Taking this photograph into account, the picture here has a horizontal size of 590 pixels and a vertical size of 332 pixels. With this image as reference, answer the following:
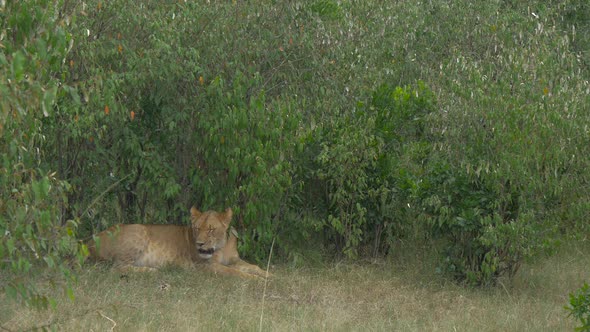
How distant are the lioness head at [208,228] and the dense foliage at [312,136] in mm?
241

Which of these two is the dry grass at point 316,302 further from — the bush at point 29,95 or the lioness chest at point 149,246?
the bush at point 29,95

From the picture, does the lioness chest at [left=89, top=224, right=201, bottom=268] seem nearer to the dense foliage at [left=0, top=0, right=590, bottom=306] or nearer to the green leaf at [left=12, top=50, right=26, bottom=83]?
the dense foliage at [left=0, top=0, right=590, bottom=306]

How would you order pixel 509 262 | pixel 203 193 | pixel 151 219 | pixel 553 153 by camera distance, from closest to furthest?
pixel 553 153
pixel 509 262
pixel 203 193
pixel 151 219

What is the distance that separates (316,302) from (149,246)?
6.42 ft

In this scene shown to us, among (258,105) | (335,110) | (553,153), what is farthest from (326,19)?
(553,153)

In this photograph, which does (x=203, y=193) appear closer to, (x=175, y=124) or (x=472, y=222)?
(x=175, y=124)

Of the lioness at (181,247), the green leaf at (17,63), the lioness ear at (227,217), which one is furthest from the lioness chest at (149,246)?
the green leaf at (17,63)

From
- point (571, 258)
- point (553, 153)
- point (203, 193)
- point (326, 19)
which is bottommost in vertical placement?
point (571, 258)

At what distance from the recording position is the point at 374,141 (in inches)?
389

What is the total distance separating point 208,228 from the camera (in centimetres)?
917

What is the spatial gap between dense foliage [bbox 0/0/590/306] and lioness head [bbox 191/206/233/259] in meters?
0.24

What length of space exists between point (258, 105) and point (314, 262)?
6.62 ft

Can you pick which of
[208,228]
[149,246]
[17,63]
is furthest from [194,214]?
[17,63]

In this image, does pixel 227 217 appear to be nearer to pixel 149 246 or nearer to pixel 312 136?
pixel 149 246
